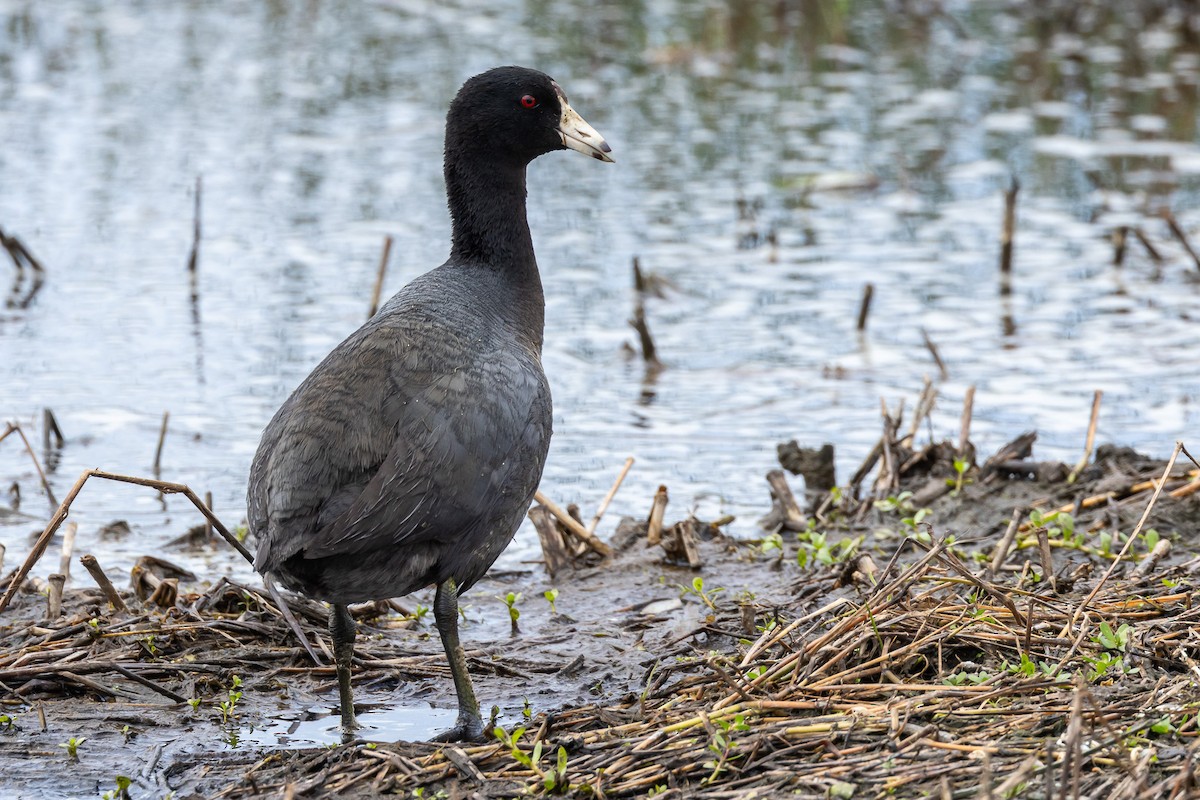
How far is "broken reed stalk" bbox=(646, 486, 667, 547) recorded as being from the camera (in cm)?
623

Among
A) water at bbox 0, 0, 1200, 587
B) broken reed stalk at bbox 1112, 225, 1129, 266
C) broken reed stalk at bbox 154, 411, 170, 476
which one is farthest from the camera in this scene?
broken reed stalk at bbox 1112, 225, 1129, 266

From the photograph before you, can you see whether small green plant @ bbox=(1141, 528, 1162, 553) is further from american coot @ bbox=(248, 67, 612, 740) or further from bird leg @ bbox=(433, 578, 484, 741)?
bird leg @ bbox=(433, 578, 484, 741)

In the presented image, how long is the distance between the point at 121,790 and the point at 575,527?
2372 mm

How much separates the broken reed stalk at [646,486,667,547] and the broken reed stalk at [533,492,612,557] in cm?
20

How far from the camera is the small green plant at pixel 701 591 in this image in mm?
5362

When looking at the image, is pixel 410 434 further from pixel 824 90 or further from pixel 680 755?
pixel 824 90

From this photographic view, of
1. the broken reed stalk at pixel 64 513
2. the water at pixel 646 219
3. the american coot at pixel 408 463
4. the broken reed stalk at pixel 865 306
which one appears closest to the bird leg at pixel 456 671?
the american coot at pixel 408 463

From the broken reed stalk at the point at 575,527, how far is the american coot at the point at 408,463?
1.16 meters

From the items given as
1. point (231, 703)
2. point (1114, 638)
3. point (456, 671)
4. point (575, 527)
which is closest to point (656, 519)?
point (575, 527)

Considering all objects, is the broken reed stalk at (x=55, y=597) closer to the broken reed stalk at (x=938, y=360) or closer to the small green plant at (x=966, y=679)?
the small green plant at (x=966, y=679)

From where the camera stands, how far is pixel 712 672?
4543 millimetres

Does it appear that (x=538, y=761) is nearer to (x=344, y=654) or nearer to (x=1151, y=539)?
(x=344, y=654)

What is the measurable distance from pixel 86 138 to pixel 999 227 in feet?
24.7

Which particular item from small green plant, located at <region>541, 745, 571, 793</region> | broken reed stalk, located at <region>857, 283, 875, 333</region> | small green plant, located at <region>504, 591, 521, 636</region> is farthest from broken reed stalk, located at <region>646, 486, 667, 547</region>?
broken reed stalk, located at <region>857, 283, 875, 333</region>
